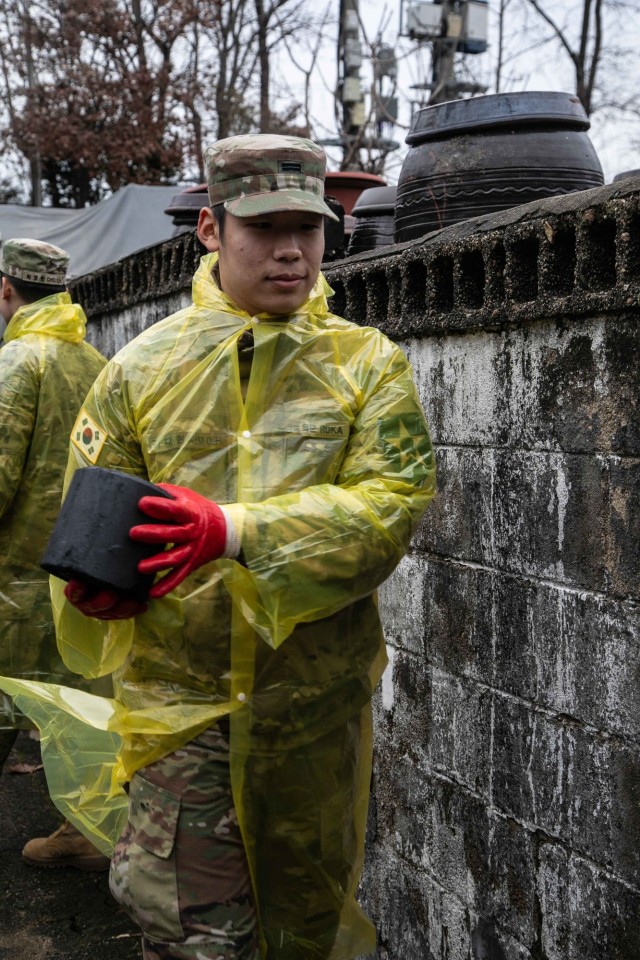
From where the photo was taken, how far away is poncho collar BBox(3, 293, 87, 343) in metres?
4.48

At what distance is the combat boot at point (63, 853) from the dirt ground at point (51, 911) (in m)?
0.03

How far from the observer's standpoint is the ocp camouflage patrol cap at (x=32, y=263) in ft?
15.3

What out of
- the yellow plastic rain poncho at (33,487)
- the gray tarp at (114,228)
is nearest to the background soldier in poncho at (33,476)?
the yellow plastic rain poncho at (33,487)

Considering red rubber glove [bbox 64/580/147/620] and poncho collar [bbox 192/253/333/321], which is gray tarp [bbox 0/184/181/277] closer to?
poncho collar [bbox 192/253/333/321]

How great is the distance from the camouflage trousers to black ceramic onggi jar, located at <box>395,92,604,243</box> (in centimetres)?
232

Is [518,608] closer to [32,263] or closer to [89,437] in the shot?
[89,437]

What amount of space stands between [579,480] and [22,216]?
13257 mm

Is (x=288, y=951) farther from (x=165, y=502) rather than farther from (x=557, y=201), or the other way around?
(x=557, y=201)

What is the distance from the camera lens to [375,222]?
16.4 feet

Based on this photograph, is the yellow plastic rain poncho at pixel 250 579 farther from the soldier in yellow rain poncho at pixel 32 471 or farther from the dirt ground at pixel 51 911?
the soldier in yellow rain poncho at pixel 32 471

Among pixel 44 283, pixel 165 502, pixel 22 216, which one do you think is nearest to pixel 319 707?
pixel 165 502

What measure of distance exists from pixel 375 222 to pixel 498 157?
1211mm

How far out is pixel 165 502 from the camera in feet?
6.57

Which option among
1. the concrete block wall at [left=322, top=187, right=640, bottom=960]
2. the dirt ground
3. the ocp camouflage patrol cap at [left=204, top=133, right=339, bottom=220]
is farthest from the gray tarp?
the ocp camouflage patrol cap at [left=204, top=133, right=339, bottom=220]
